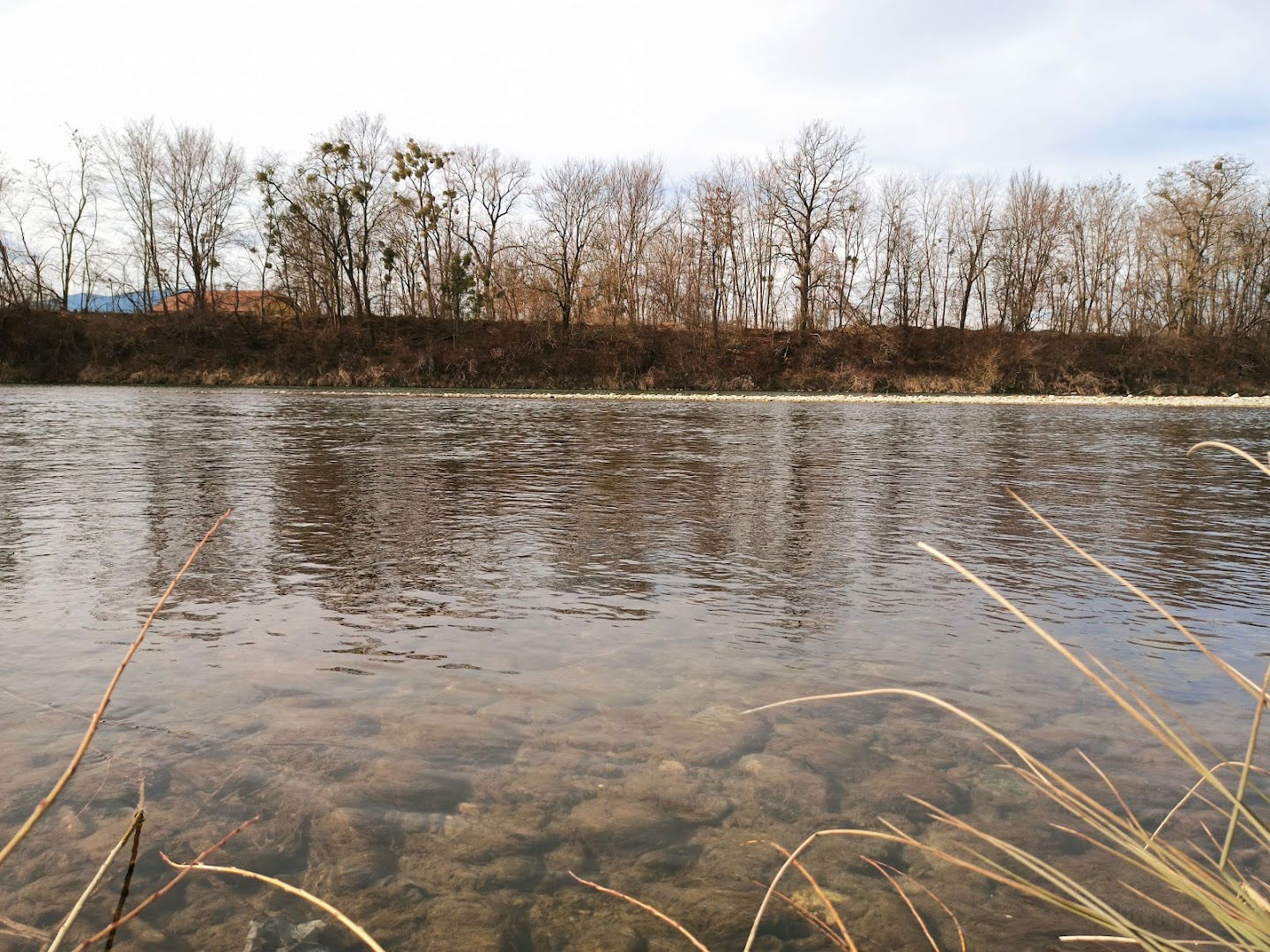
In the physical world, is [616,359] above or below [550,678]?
above

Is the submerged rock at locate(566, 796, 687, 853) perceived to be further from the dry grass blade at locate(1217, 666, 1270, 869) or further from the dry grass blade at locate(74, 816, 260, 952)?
the dry grass blade at locate(1217, 666, 1270, 869)

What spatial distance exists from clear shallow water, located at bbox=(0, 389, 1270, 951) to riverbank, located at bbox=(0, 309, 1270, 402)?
124 feet

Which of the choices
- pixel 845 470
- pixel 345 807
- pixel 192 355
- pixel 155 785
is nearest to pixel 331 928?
pixel 345 807

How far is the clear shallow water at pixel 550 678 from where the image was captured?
2.55 metres

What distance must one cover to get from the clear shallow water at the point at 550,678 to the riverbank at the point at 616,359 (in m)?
37.7

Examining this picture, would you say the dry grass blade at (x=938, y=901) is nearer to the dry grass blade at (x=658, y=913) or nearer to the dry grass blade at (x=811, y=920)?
the dry grass blade at (x=811, y=920)

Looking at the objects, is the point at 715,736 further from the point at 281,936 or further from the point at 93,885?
the point at 93,885

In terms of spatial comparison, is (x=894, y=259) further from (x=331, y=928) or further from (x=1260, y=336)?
(x=331, y=928)

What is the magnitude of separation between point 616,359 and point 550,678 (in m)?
48.7

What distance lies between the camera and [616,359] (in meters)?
52.0

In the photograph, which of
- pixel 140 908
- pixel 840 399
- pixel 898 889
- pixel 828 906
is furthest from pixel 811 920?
pixel 840 399

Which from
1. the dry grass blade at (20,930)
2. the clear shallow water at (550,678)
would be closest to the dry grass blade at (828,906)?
the clear shallow water at (550,678)

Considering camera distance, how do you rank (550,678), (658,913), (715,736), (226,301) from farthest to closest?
(226,301) → (550,678) → (715,736) → (658,913)

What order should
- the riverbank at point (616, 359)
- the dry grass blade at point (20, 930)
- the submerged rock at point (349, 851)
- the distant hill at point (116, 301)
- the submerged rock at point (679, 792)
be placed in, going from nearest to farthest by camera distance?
the dry grass blade at point (20, 930)
the submerged rock at point (349, 851)
the submerged rock at point (679, 792)
the riverbank at point (616, 359)
the distant hill at point (116, 301)
